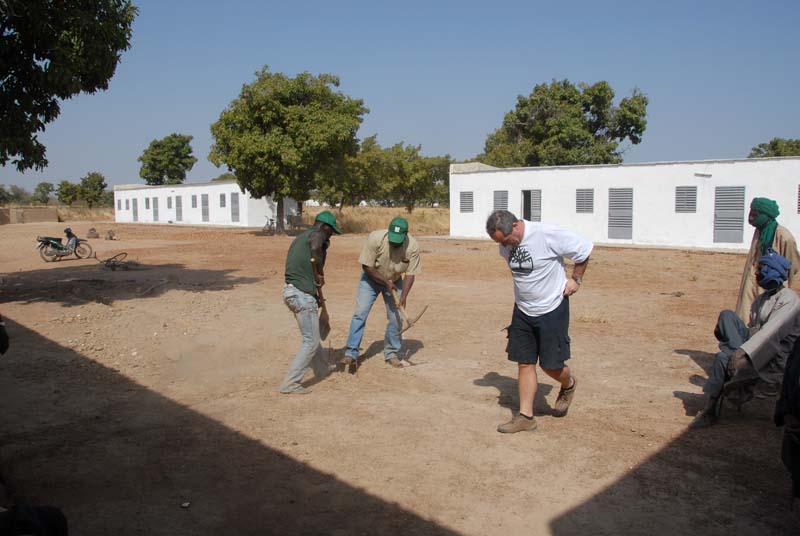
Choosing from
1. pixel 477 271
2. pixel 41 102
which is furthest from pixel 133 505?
pixel 477 271

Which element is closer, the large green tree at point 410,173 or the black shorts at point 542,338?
the black shorts at point 542,338

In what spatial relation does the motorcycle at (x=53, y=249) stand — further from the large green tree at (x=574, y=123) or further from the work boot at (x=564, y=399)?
the large green tree at (x=574, y=123)

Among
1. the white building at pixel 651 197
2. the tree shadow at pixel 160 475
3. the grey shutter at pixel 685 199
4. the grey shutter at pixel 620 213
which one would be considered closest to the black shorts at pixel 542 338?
the tree shadow at pixel 160 475

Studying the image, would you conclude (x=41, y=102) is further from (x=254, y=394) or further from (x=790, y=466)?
(x=790, y=466)

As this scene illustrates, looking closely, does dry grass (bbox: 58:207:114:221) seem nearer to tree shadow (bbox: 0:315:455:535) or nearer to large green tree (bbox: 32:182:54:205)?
large green tree (bbox: 32:182:54:205)

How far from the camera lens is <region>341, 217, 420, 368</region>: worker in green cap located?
22.2 feet

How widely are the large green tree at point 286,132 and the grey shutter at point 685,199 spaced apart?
14.6 m

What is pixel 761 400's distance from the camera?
18.9 ft

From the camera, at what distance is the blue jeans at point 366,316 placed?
6.82 metres

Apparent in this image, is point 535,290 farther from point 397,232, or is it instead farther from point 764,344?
point 397,232

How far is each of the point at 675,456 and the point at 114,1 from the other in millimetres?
9896

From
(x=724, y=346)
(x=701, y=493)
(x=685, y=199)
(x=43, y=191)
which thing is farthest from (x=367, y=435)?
(x=43, y=191)

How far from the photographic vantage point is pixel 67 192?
67.8 meters

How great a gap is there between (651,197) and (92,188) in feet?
200
